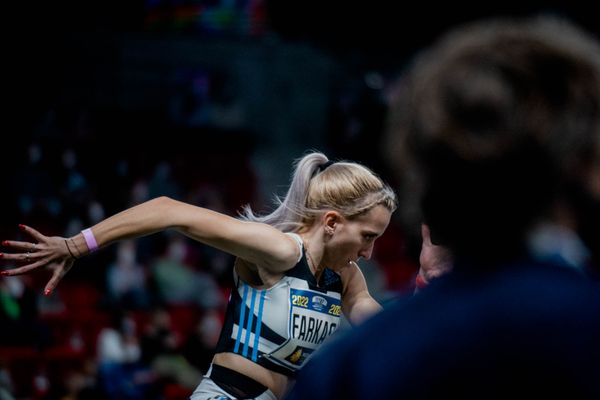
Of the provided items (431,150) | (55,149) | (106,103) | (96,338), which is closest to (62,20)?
(106,103)

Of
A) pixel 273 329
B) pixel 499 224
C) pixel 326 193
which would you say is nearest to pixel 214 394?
pixel 273 329

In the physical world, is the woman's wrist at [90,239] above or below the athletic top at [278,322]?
above

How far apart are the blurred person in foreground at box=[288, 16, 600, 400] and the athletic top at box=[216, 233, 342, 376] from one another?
234 centimetres

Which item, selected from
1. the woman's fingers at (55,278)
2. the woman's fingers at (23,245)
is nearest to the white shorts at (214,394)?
the woman's fingers at (55,278)

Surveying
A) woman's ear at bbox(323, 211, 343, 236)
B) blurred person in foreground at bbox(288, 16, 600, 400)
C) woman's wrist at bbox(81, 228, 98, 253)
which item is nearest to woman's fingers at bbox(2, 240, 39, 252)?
woman's wrist at bbox(81, 228, 98, 253)

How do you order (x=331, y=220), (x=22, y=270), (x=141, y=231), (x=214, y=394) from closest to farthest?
(x=22, y=270) → (x=141, y=231) → (x=214, y=394) → (x=331, y=220)

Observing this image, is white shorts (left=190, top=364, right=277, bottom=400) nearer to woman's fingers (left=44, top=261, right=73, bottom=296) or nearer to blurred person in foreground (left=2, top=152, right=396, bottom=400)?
blurred person in foreground (left=2, top=152, right=396, bottom=400)

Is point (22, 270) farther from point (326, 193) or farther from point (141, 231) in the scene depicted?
point (326, 193)

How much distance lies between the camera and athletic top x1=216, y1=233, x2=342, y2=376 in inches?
132

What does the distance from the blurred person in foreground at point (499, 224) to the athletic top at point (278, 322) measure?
2.34m

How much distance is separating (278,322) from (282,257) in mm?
284

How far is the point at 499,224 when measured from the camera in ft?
3.29

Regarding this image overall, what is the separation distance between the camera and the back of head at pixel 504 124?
37.8 inches

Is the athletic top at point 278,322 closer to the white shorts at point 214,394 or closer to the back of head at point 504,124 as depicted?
the white shorts at point 214,394
